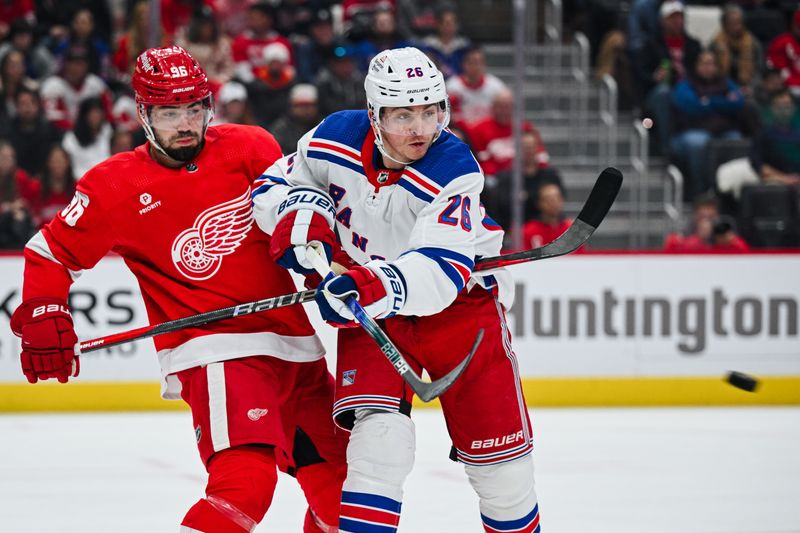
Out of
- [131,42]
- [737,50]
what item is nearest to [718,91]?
[737,50]

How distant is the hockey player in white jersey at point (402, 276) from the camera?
2826 millimetres

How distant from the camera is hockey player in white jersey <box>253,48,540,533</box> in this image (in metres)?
2.83

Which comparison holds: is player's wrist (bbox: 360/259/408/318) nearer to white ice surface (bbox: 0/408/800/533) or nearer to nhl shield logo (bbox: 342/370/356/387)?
nhl shield logo (bbox: 342/370/356/387)

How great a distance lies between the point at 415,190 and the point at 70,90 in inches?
178

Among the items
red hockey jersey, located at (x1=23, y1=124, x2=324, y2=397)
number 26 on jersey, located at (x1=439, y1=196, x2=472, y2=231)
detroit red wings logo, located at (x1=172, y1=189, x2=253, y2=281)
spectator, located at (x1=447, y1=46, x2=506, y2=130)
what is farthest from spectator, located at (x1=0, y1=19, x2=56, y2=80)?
number 26 on jersey, located at (x1=439, y1=196, x2=472, y2=231)

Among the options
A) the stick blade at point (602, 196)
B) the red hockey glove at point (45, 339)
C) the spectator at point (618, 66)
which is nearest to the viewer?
the red hockey glove at point (45, 339)

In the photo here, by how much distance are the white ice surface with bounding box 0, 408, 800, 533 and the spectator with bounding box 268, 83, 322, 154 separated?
152 centimetres

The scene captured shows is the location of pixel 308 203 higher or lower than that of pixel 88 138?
higher

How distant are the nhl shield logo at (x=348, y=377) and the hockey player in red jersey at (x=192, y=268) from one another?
168 millimetres

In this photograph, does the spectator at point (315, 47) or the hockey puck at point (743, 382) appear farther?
the spectator at point (315, 47)

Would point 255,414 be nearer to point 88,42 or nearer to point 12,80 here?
point 12,80

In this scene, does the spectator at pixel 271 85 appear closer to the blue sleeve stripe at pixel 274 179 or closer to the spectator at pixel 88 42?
the spectator at pixel 88 42

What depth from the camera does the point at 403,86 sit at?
2904 millimetres

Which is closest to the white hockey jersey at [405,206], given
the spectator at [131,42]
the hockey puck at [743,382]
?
the hockey puck at [743,382]
